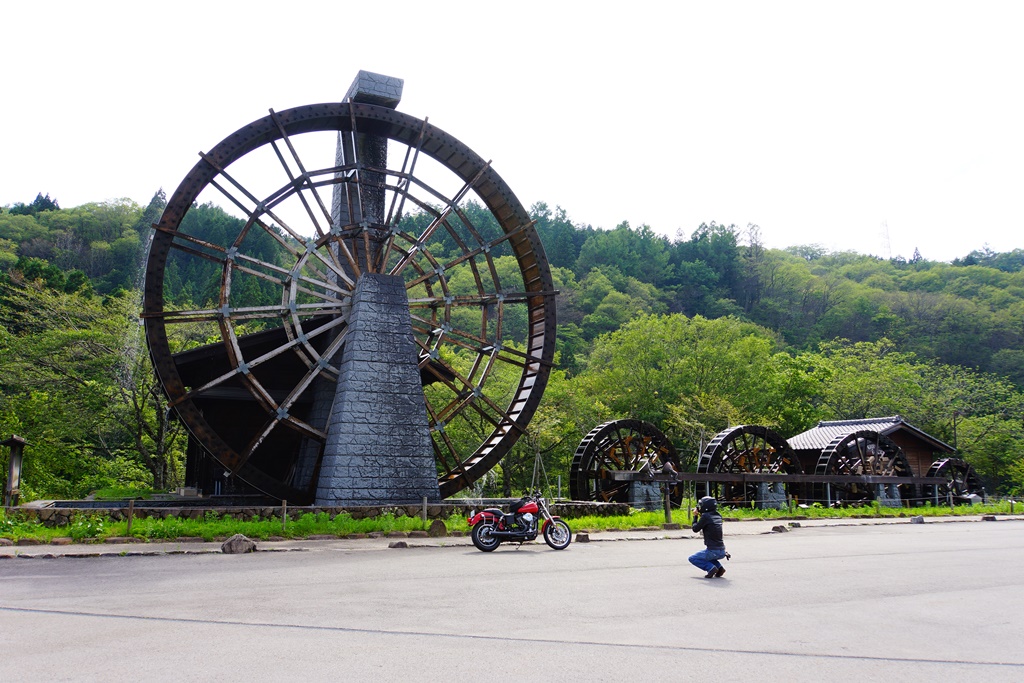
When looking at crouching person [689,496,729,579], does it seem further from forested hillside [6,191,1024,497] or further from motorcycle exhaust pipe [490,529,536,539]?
forested hillside [6,191,1024,497]

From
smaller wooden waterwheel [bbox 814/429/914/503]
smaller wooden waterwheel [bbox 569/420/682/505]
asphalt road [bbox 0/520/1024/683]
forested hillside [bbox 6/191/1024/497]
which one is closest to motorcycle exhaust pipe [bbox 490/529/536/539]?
asphalt road [bbox 0/520/1024/683]

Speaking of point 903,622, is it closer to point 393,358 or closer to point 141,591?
point 141,591

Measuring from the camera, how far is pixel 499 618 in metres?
6.18

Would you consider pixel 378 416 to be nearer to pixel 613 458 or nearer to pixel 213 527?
pixel 213 527

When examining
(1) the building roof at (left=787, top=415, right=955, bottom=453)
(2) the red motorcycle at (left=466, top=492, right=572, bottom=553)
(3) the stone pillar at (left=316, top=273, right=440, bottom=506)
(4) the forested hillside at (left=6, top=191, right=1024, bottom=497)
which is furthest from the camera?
(1) the building roof at (left=787, top=415, right=955, bottom=453)

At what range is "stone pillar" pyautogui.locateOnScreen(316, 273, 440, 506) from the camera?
15.2 metres

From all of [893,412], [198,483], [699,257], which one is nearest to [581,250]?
[699,257]

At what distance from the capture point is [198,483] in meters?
21.0

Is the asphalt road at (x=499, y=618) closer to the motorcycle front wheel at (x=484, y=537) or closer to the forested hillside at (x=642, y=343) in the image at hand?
the motorcycle front wheel at (x=484, y=537)

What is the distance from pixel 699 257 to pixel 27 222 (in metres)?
55.9

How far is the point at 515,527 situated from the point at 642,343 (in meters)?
30.7

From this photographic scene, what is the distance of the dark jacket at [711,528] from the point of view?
9016mm

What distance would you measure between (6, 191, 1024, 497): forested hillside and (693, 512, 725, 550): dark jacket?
61.0 ft

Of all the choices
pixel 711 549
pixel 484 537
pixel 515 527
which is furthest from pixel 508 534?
pixel 711 549
